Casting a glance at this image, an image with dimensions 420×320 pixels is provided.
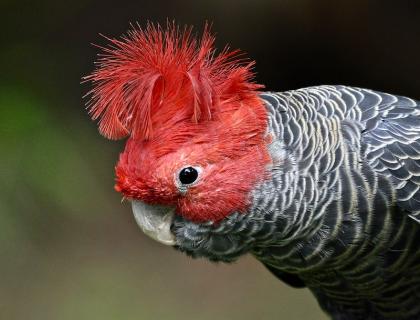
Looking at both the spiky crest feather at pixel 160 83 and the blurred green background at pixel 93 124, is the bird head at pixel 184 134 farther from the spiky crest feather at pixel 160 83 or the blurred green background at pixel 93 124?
the blurred green background at pixel 93 124

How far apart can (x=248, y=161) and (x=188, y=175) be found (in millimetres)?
224

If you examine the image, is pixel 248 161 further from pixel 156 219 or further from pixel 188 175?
pixel 156 219

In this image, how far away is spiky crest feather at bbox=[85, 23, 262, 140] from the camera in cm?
215

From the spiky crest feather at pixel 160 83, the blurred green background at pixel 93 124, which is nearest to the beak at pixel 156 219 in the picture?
the spiky crest feather at pixel 160 83

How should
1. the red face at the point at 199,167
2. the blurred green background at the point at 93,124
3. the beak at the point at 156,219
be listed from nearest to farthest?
1. the red face at the point at 199,167
2. the beak at the point at 156,219
3. the blurred green background at the point at 93,124

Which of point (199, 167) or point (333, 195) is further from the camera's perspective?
point (333, 195)

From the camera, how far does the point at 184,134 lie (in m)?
2.12

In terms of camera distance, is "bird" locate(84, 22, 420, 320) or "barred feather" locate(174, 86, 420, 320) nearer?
"bird" locate(84, 22, 420, 320)

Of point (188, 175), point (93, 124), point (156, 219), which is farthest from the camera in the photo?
point (93, 124)

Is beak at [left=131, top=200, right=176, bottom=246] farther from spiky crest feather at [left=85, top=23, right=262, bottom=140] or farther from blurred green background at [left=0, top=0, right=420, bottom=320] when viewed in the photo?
blurred green background at [left=0, top=0, right=420, bottom=320]

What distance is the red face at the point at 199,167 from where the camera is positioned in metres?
2.10

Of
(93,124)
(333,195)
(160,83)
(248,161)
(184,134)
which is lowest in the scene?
(93,124)

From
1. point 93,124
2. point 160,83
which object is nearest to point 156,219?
point 160,83

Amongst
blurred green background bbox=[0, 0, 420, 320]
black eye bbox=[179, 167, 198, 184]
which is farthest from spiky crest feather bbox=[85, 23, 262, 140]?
blurred green background bbox=[0, 0, 420, 320]
